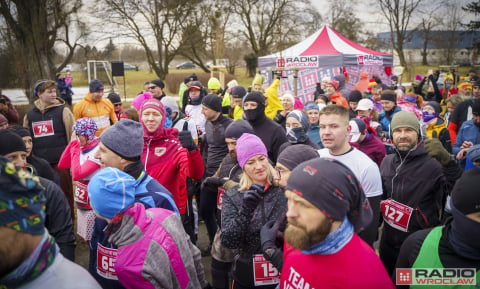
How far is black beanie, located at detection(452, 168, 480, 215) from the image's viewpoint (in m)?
1.76

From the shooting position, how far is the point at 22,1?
13336mm

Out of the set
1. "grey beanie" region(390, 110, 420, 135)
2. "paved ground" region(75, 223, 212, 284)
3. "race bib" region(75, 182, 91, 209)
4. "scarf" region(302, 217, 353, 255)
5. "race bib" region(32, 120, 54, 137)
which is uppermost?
"grey beanie" region(390, 110, 420, 135)

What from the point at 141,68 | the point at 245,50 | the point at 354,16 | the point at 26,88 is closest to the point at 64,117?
the point at 26,88

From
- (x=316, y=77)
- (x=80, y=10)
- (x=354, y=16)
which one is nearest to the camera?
(x=316, y=77)

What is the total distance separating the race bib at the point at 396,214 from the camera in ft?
10.3

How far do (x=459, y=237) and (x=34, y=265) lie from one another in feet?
6.16

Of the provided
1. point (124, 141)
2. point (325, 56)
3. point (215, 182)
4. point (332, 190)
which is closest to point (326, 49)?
point (325, 56)

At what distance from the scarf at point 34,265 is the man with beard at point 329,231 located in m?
1.02

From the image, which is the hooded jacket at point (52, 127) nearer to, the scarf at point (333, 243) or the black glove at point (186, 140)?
the black glove at point (186, 140)

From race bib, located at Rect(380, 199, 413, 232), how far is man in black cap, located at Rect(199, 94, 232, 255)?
2102 millimetres

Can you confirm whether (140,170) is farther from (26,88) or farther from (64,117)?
(26,88)

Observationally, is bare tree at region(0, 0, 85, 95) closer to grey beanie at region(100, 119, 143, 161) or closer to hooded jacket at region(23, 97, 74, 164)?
hooded jacket at region(23, 97, 74, 164)

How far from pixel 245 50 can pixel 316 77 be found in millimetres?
22717

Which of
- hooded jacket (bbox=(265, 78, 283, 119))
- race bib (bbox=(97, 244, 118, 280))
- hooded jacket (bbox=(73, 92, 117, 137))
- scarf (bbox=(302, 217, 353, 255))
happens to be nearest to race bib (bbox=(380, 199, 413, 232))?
scarf (bbox=(302, 217, 353, 255))
